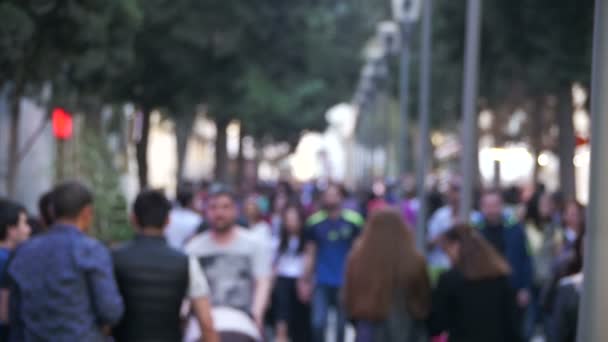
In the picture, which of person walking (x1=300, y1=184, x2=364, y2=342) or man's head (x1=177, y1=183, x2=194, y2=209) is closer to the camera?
person walking (x1=300, y1=184, x2=364, y2=342)

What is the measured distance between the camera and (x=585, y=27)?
87.5 feet

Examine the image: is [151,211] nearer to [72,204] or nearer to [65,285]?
[72,204]

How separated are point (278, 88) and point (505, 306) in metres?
27.5

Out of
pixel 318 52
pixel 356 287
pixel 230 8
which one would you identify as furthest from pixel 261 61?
pixel 356 287

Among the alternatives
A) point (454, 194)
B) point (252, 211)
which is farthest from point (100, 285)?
point (454, 194)

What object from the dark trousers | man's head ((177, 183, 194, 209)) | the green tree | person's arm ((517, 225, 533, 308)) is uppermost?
the green tree

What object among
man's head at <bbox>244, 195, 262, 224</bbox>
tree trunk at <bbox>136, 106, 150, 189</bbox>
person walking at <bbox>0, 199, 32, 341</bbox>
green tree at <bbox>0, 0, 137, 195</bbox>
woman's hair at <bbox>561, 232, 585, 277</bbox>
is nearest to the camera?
person walking at <bbox>0, 199, 32, 341</bbox>

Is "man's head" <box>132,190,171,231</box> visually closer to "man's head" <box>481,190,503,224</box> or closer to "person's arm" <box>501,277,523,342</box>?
"person's arm" <box>501,277,523,342</box>

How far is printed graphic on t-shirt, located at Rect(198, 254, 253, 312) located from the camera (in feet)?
32.4

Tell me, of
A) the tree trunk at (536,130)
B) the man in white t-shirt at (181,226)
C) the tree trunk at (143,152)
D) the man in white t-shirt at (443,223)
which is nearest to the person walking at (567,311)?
the man in white t-shirt at (181,226)

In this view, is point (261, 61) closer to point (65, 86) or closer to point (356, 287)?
point (65, 86)

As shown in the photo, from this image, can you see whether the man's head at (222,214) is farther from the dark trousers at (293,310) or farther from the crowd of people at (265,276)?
the dark trousers at (293,310)

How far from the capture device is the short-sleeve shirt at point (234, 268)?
9883 mm

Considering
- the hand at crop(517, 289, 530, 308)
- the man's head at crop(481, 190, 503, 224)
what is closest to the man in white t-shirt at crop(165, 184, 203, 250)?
the man's head at crop(481, 190, 503, 224)
